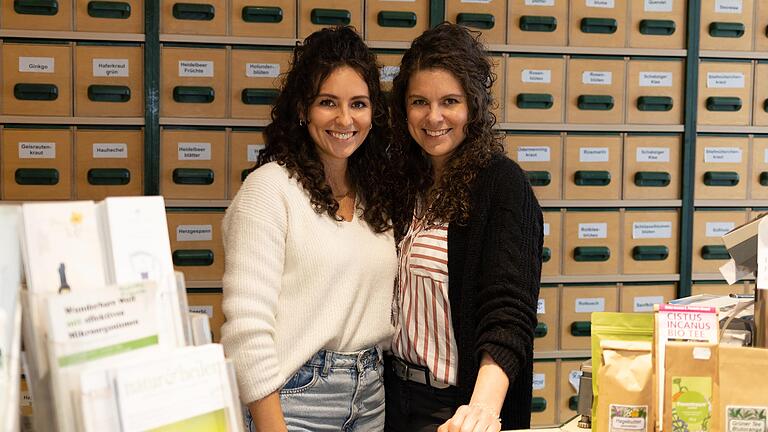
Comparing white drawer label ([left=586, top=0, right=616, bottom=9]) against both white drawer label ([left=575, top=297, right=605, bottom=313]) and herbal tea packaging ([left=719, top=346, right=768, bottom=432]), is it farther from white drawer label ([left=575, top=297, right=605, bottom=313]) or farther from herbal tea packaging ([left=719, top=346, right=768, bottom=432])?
herbal tea packaging ([left=719, top=346, right=768, bottom=432])

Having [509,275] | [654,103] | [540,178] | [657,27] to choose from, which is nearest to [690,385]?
[509,275]

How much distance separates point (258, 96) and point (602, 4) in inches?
51.4

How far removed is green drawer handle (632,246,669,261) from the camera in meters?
2.98

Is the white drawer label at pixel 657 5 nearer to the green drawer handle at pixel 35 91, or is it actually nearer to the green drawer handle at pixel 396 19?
the green drawer handle at pixel 396 19

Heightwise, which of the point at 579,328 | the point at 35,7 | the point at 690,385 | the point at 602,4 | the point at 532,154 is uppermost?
the point at 602,4

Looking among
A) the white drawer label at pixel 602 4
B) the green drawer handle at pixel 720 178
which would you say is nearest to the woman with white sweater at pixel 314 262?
the white drawer label at pixel 602 4

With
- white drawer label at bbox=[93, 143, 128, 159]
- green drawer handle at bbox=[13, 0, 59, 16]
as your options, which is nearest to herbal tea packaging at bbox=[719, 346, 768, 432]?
white drawer label at bbox=[93, 143, 128, 159]

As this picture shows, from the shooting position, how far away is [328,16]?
2727 millimetres

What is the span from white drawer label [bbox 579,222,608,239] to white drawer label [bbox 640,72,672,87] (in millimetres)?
550

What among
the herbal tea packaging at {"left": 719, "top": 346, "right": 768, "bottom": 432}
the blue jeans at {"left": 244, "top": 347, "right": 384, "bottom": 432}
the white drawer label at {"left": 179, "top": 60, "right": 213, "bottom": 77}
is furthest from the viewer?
the white drawer label at {"left": 179, "top": 60, "right": 213, "bottom": 77}

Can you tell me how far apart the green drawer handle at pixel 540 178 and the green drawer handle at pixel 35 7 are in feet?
5.64

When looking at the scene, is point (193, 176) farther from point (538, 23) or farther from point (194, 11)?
point (538, 23)

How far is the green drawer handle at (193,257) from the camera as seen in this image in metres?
2.70

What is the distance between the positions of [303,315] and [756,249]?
806 mm
